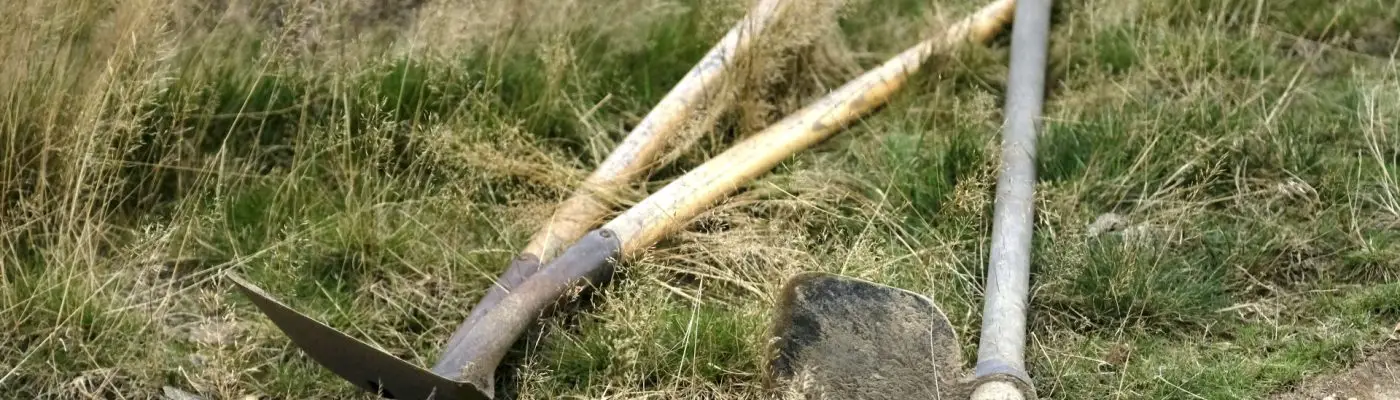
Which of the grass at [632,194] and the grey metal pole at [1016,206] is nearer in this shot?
the grey metal pole at [1016,206]

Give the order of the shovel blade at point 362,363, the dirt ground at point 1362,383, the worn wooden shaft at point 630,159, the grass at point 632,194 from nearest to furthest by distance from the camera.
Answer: the shovel blade at point 362,363 < the dirt ground at point 1362,383 < the grass at point 632,194 < the worn wooden shaft at point 630,159

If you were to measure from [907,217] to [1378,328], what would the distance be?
127 centimetres

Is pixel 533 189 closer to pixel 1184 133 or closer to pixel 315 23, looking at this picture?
pixel 315 23

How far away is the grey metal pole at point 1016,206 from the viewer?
2.91 meters

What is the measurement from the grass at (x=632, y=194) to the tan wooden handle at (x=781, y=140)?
0.20 ft

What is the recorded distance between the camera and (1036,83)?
12.8 ft

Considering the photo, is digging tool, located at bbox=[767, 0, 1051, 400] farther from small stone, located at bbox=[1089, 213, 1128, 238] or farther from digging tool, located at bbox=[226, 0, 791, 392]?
digging tool, located at bbox=[226, 0, 791, 392]

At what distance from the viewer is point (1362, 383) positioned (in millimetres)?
3010

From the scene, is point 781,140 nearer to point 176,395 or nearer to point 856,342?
point 856,342

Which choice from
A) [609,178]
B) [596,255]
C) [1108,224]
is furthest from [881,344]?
[609,178]

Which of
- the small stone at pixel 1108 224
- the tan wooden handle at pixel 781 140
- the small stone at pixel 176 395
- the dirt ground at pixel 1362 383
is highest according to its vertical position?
the tan wooden handle at pixel 781 140

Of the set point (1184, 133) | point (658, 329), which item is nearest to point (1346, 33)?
point (1184, 133)

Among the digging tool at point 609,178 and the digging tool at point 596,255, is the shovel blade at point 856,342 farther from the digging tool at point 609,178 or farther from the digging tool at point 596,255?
the digging tool at point 609,178

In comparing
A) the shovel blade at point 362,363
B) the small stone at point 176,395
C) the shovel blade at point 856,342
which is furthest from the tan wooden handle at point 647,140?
the small stone at point 176,395
